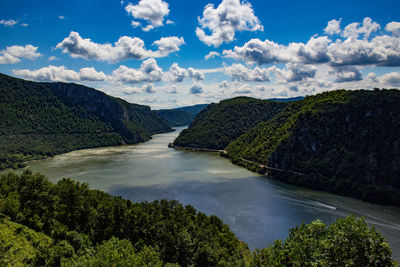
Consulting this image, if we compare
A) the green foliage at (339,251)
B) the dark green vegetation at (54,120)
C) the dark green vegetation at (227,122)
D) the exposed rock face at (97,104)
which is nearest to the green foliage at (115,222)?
the green foliage at (339,251)

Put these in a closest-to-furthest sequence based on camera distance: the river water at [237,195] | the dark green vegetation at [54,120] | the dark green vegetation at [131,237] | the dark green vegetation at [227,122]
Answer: the dark green vegetation at [131,237] → the river water at [237,195] → the dark green vegetation at [54,120] → the dark green vegetation at [227,122]

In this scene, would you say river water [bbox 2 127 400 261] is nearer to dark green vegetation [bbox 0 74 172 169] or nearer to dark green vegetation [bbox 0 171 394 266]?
dark green vegetation [bbox 0 171 394 266]

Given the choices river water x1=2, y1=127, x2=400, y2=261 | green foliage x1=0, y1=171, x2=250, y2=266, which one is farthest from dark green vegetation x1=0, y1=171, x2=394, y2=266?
river water x1=2, y1=127, x2=400, y2=261

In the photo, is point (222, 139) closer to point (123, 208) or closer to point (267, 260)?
point (123, 208)

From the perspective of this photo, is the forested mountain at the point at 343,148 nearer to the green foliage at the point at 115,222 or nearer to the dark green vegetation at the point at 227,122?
the green foliage at the point at 115,222

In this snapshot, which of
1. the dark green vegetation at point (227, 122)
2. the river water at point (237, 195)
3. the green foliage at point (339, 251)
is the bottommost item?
the river water at point (237, 195)

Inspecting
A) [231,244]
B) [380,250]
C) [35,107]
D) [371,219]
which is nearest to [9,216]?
[231,244]
